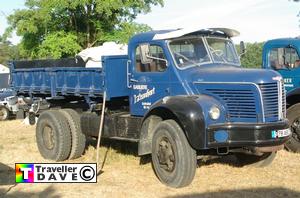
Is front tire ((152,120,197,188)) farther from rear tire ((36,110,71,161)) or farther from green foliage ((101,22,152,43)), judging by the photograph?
green foliage ((101,22,152,43))

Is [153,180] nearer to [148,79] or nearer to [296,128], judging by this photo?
[148,79]

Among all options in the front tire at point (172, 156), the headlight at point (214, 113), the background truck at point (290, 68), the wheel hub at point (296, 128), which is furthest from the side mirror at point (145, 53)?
the wheel hub at point (296, 128)

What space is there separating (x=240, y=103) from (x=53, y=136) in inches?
165

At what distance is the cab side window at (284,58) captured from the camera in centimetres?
1010

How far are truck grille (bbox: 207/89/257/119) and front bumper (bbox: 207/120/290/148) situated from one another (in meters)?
0.17

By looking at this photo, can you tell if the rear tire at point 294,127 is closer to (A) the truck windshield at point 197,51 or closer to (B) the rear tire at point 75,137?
(A) the truck windshield at point 197,51

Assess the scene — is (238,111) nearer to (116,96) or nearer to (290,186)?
(290,186)

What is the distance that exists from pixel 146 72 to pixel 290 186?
2.79 m

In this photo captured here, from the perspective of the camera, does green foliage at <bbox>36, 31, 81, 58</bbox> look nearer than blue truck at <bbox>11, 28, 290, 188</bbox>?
No

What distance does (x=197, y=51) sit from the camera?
315 inches

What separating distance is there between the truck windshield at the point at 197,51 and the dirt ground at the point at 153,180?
1.78 meters

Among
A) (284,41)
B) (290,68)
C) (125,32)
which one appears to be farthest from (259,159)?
(125,32)

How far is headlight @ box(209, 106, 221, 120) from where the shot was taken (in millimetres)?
6865

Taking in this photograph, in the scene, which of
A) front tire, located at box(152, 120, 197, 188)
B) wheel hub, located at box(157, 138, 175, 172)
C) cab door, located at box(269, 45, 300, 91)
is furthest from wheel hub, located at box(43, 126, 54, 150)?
cab door, located at box(269, 45, 300, 91)
